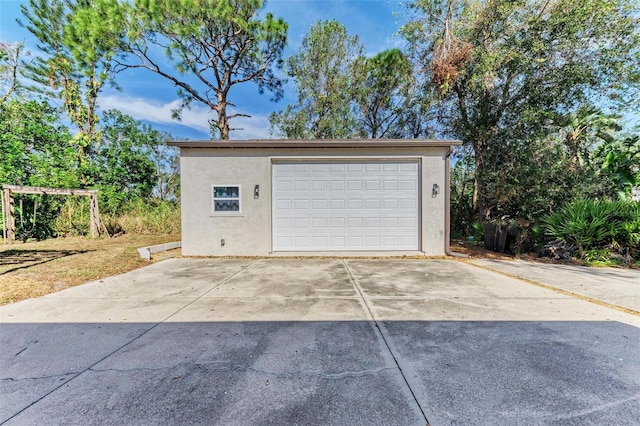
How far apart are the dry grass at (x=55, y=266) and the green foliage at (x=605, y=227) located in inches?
390

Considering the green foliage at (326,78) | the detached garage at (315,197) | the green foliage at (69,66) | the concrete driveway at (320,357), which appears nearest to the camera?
the concrete driveway at (320,357)

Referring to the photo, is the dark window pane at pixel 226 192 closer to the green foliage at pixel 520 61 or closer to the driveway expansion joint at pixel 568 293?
the driveway expansion joint at pixel 568 293

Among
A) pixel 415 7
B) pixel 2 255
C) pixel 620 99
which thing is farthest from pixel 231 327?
pixel 620 99

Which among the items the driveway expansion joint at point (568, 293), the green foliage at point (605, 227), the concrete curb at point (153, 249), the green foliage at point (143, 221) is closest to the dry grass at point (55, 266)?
the concrete curb at point (153, 249)

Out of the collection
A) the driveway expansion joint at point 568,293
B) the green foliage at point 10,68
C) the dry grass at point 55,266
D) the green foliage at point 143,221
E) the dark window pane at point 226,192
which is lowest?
the driveway expansion joint at point 568,293

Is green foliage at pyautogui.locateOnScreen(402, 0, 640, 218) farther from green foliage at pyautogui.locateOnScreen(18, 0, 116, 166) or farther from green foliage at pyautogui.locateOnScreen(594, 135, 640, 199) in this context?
green foliage at pyautogui.locateOnScreen(18, 0, 116, 166)

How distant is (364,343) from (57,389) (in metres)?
2.24

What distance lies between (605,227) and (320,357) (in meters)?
7.60

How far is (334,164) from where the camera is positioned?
7277 millimetres

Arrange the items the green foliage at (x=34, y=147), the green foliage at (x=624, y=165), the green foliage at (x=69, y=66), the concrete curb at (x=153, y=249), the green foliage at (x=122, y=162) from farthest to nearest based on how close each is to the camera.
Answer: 1. the green foliage at (x=122, y=162)
2. the green foliage at (x=69, y=66)
3. the green foliage at (x=34, y=147)
4. the green foliage at (x=624, y=165)
5. the concrete curb at (x=153, y=249)

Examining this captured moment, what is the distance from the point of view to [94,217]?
9.85m

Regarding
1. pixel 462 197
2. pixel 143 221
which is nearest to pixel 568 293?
pixel 462 197

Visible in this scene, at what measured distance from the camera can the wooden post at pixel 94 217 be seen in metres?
9.73

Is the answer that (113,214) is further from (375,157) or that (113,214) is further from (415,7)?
(415,7)
